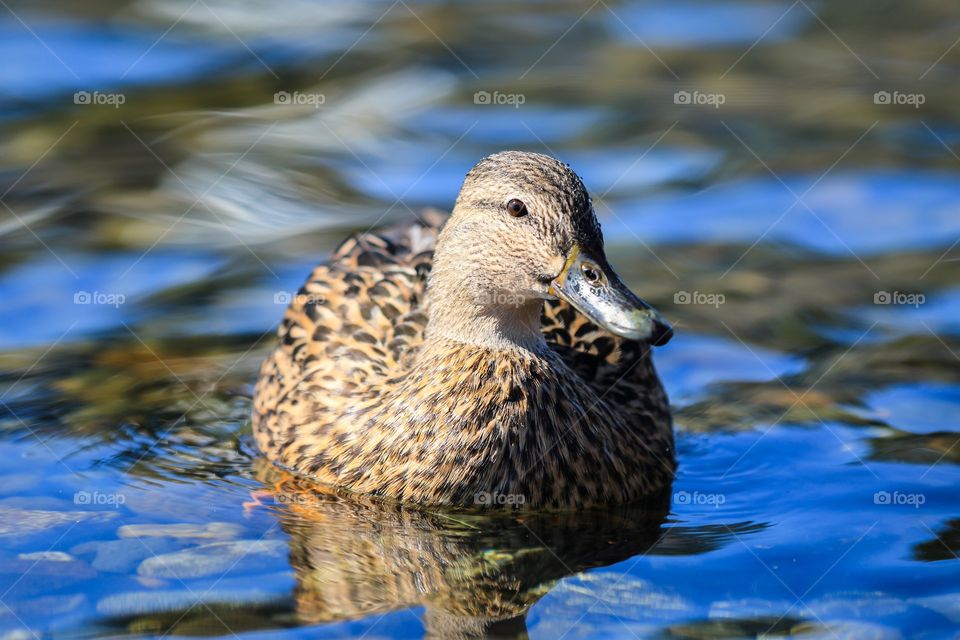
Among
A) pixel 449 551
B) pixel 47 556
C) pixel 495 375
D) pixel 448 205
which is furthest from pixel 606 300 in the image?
pixel 448 205

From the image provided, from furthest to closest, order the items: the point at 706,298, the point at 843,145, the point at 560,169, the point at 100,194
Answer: the point at 843,145 → the point at 100,194 → the point at 706,298 → the point at 560,169

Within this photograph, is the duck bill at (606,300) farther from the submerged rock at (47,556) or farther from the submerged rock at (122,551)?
the submerged rock at (47,556)

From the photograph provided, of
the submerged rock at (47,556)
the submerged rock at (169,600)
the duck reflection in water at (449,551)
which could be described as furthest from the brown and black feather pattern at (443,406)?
the submerged rock at (47,556)

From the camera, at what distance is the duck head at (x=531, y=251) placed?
729 cm

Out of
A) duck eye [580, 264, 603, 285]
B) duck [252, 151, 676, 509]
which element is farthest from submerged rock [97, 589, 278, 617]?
duck eye [580, 264, 603, 285]

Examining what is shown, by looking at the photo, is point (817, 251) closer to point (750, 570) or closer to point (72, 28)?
point (750, 570)

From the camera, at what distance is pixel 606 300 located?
7.28 m

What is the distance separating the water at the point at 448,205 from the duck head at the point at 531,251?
1.16m

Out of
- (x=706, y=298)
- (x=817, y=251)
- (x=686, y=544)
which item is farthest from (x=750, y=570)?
(x=817, y=251)

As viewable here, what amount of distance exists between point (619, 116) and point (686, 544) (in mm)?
6442

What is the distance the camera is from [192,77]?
45.0 ft

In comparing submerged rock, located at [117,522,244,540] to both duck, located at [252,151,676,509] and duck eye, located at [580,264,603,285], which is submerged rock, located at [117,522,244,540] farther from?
duck eye, located at [580,264,603,285]

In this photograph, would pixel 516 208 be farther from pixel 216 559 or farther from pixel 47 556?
pixel 47 556

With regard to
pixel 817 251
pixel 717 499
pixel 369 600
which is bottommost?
pixel 369 600
